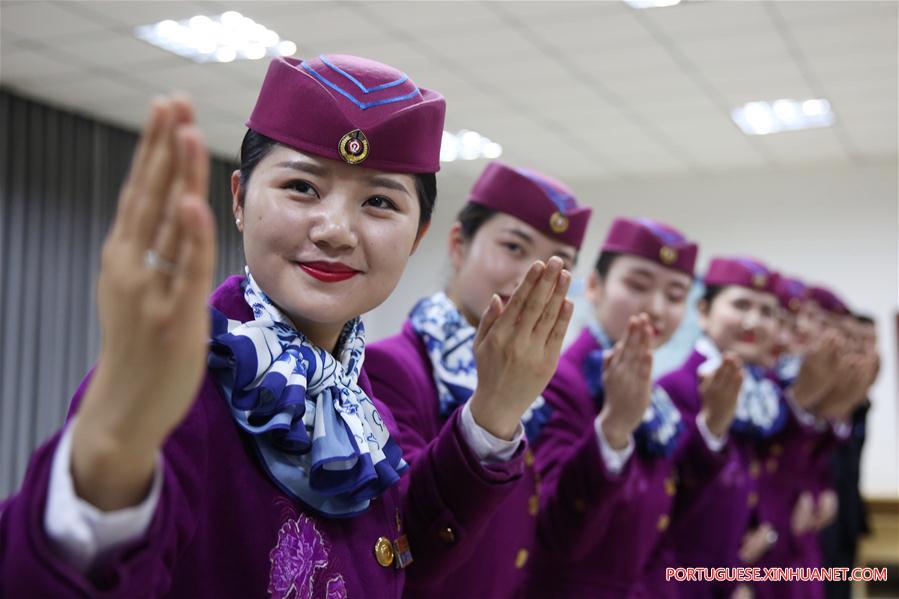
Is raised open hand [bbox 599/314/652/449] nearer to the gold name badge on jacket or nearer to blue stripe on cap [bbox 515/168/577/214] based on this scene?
blue stripe on cap [bbox 515/168/577/214]

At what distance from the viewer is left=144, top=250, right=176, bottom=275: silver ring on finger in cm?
74

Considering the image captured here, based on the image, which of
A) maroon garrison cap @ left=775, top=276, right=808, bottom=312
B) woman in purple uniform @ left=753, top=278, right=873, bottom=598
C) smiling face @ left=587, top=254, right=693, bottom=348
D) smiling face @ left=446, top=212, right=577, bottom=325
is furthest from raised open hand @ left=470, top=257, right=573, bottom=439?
maroon garrison cap @ left=775, top=276, right=808, bottom=312

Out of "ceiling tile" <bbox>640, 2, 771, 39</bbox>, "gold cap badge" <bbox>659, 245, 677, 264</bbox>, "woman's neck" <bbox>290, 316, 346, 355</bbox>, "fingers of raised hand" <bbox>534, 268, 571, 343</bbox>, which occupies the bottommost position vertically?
"woman's neck" <bbox>290, 316, 346, 355</bbox>

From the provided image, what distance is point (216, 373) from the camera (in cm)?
111

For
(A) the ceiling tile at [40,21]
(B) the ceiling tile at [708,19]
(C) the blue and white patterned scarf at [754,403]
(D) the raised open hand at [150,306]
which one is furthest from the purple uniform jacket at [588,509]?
Result: (A) the ceiling tile at [40,21]

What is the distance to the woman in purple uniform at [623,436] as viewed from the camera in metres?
2.16

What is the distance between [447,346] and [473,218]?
0.38 meters

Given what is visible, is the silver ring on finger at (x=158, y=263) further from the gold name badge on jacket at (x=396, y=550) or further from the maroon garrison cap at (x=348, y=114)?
the gold name badge on jacket at (x=396, y=550)

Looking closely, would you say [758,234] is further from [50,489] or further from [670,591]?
[50,489]

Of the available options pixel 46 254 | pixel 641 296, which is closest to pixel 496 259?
pixel 641 296

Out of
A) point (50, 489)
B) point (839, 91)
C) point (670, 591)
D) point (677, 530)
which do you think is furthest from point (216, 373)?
point (839, 91)

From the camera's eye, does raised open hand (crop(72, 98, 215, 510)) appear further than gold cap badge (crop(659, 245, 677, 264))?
No

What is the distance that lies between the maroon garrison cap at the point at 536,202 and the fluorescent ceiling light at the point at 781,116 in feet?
14.2

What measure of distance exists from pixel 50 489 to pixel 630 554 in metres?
1.91
